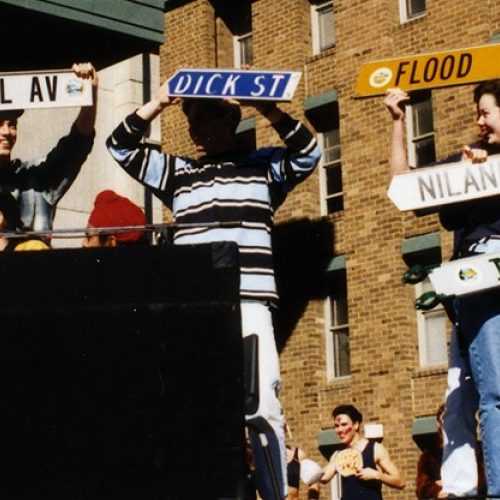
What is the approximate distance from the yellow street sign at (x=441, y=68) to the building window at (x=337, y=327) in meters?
16.6

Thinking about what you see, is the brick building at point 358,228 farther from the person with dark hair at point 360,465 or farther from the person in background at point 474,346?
the person in background at point 474,346

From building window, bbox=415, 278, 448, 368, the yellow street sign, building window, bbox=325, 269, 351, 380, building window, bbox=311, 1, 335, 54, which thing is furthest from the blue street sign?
building window, bbox=311, 1, 335, 54

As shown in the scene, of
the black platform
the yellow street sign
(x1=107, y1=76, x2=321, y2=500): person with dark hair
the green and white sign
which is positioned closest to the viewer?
the black platform

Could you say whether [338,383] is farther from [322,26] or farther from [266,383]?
[266,383]

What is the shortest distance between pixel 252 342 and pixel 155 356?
54cm

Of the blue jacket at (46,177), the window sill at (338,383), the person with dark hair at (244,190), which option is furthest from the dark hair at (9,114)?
the window sill at (338,383)

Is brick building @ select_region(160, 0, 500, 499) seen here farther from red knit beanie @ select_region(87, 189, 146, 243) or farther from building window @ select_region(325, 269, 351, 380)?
red knit beanie @ select_region(87, 189, 146, 243)

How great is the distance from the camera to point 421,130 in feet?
71.4

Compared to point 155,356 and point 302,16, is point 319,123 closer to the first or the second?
point 302,16

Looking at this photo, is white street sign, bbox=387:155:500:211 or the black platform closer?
the black platform

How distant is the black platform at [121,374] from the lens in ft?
15.0

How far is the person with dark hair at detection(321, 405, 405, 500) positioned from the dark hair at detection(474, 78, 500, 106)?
16.9ft

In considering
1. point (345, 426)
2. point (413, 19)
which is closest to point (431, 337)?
point (413, 19)

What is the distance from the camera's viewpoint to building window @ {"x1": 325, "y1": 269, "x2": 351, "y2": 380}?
880 inches
